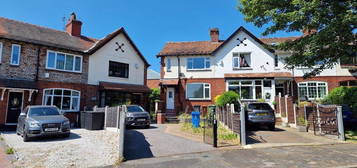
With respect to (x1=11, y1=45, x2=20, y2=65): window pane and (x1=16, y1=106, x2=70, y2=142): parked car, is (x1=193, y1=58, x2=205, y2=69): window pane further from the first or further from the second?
(x1=11, y1=45, x2=20, y2=65): window pane

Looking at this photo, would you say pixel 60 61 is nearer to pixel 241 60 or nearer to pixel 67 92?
pixel 67 92

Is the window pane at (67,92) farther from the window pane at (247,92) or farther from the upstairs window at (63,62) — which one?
the window pane at (247,92)

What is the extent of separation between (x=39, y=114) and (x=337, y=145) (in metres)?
14.0

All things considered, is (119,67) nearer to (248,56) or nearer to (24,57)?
(24,57)

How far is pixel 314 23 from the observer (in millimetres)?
10672

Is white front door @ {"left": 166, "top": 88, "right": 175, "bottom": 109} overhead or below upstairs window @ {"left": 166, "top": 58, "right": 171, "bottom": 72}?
below

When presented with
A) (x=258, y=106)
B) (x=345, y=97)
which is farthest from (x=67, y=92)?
(x=345, y=97)

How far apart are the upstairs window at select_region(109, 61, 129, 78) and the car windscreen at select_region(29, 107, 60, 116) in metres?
8.43

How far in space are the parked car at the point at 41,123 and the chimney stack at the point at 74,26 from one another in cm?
1128

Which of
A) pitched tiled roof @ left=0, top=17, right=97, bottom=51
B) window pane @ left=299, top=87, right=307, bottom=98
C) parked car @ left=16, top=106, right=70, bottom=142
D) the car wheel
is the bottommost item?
the car wheel

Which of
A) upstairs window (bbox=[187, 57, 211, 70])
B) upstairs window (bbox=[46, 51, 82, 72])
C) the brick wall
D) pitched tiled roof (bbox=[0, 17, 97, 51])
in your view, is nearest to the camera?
pitched tiled roof (bbox=[0, 17, 97, 51])

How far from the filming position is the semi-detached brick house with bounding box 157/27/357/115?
20.9 m

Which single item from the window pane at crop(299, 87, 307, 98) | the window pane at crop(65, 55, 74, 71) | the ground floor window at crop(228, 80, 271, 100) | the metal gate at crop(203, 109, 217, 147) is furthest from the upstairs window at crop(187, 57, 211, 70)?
the metal gate at crop(203, 109, 217, 147)

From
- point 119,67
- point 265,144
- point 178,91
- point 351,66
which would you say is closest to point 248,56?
point 178,91
